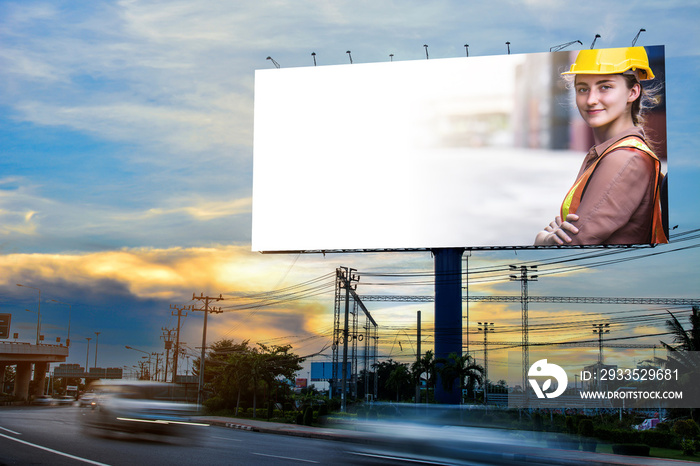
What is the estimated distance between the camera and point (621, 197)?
3691cm

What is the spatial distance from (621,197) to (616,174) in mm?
1311

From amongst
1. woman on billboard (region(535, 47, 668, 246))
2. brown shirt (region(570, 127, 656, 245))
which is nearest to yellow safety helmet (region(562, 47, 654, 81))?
woman on billboard (region(535, 47, 668, 246))

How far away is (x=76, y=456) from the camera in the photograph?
14.4m

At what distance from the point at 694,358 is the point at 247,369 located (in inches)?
1018

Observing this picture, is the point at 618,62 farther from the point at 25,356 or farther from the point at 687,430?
the point at 25,356

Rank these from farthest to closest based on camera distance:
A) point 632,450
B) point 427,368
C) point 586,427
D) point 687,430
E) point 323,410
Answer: point 427,368 → point 323,410 → point 586,427 → point 687,430 → point 632,450

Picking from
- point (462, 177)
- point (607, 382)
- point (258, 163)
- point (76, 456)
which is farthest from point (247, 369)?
point (76, 456)

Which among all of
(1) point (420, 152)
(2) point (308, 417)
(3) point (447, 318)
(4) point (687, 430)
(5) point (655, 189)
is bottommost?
(2) point (308, 417)

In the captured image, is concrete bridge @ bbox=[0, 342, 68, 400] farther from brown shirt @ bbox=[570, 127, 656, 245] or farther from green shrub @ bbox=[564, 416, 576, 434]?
brown shirt @ bbox=[570, 127, 656, 245]

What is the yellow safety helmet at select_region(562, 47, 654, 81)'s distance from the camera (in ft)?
124

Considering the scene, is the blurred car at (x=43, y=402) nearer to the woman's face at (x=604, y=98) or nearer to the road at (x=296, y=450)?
the road at (x=296, y=450)

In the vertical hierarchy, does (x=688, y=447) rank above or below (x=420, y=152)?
below

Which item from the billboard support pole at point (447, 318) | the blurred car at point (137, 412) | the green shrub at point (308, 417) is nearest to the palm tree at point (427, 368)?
the billboard support pole at point (447, 318)

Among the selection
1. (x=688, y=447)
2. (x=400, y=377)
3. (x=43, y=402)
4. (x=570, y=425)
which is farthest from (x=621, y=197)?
(x=43, y=402)
